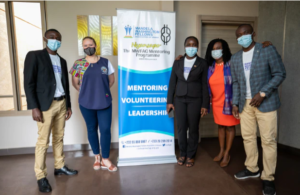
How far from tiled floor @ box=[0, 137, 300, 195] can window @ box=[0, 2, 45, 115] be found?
95 centimetres

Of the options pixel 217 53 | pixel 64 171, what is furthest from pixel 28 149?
pixel 217 53

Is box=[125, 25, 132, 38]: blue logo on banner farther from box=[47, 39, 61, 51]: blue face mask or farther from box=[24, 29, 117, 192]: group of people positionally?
box=[47, 39, 61, 51]: blue face mask

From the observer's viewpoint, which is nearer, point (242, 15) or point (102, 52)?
point (102, 52)

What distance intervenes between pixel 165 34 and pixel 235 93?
119 cm

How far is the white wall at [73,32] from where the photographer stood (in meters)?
2.91

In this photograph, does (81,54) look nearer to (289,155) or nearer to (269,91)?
(269,91)

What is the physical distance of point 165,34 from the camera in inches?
101

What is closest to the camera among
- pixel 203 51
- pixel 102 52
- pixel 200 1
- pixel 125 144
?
pixel 125 144

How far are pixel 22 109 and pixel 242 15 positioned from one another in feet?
13.3

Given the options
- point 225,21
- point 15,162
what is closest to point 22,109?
point 15,162

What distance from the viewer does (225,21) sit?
3.36 m

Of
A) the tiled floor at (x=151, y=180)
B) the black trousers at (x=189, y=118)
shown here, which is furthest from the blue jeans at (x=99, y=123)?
the black trousers at (x=189, y=118)

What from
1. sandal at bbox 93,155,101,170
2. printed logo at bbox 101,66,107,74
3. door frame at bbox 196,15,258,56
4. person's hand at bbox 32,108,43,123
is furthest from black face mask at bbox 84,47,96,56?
door frame at bbox 196,15,258,56

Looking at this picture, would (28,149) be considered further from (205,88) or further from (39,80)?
(205,88)
